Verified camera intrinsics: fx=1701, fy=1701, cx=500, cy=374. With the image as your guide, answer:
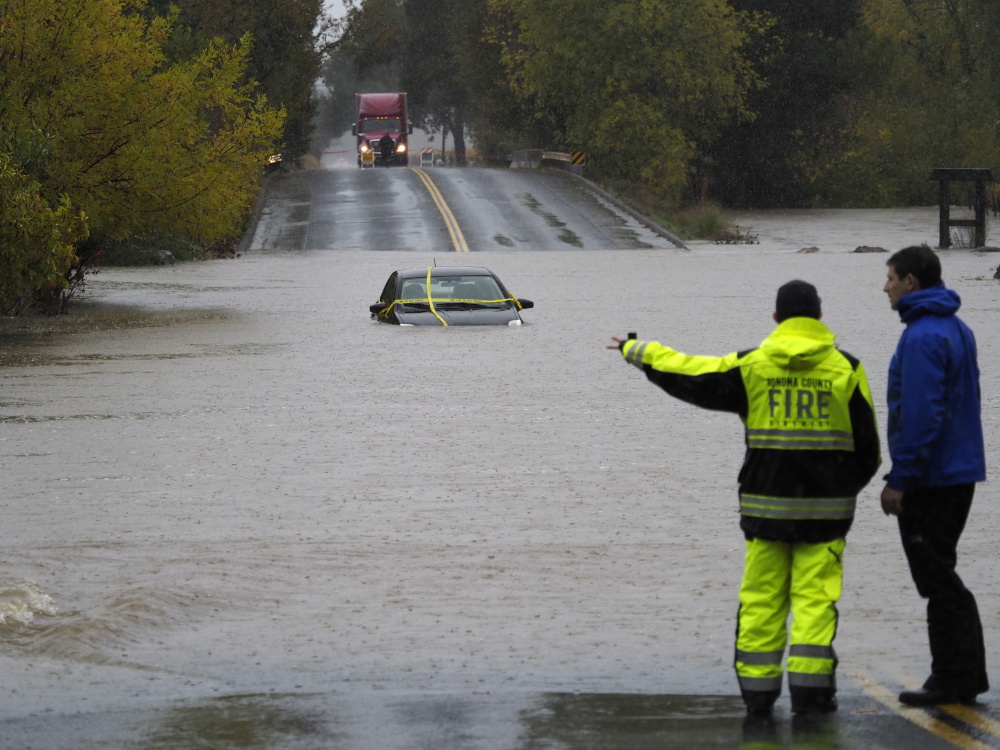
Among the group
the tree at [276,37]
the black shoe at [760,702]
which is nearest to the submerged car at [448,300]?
the black shoe at [760,702]

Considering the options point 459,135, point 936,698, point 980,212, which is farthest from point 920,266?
point 459,135

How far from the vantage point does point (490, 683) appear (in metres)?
6.76

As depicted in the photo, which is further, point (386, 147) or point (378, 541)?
point (386, 147)

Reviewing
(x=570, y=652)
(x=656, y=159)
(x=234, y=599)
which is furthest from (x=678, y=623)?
(x=656, y=159)

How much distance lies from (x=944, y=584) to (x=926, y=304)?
1065 mm

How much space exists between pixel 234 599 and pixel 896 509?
3525mm

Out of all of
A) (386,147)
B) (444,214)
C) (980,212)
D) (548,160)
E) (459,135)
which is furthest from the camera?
(459,135)

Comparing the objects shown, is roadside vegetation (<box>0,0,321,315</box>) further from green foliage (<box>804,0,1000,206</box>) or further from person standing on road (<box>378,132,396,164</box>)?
person standing on road (<box>378,132,396,164</box>)

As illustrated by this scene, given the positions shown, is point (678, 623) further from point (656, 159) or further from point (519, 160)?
point (519, 160)

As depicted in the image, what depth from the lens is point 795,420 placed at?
6355mm

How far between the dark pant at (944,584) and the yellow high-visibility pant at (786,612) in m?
0.35

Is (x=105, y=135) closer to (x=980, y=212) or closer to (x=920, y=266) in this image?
(x=920, y=266)

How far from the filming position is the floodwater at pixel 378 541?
6.83 m

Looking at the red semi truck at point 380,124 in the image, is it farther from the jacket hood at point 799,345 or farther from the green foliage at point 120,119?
the jacket hood at point 799,345
